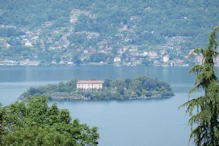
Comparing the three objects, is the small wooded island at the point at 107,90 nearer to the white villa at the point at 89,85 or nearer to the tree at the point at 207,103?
the white villa at the point at 89,85

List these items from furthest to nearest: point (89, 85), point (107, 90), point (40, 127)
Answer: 1. point (89, 85)
2. point (107, 90)
3. point (40, 127)

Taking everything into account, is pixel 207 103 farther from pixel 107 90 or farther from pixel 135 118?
pixel 107 90

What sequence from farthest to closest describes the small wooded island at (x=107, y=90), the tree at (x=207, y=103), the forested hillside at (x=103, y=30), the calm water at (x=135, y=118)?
the forested hillside at (x=103, y=30)
the small wooded island at (x=107, y=90)
the calm water at (x=135, y=118)
the tree at (x=207, y=103)

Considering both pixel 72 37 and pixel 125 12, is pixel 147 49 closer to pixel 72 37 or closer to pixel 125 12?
pixel 72 37

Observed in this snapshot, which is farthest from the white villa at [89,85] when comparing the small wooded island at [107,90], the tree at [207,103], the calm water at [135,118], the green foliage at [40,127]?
the tree at [207,103]

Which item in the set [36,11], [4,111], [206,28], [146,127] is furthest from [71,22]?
[4,111]

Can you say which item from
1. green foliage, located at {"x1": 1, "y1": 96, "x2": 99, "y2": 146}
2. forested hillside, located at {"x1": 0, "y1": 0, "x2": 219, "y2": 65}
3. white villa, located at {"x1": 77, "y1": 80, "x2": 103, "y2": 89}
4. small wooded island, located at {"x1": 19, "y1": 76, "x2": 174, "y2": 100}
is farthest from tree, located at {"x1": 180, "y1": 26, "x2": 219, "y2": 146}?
forested hillside, located at {"x1": 0, "y1": 0, "x2": 219, "y2": 65}

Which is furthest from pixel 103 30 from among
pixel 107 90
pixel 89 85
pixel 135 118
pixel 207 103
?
pixel 207 103
